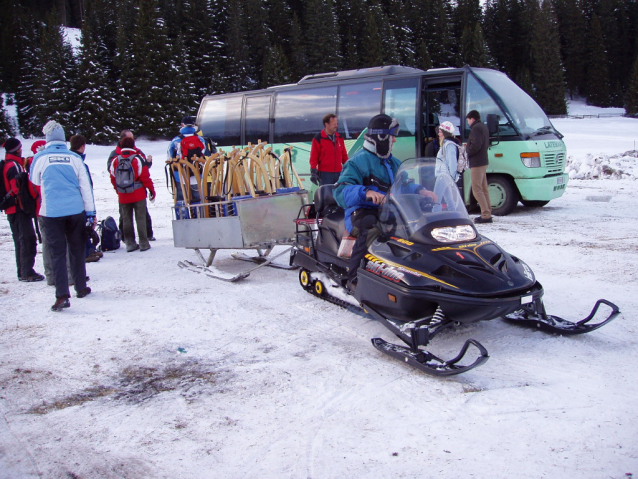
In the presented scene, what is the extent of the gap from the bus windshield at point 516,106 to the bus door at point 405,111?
4.28 feet

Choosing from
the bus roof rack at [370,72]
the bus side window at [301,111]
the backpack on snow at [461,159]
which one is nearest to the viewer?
the backpack on snow at [461,159]

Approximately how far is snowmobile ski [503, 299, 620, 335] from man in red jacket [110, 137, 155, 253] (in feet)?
18.9

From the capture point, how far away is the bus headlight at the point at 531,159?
31.6ft

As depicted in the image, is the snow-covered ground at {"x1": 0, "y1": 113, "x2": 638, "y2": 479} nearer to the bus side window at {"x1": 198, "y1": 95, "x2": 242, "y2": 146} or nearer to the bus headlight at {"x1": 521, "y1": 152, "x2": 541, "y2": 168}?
the bus headlight at {"x1": 521, "y1": 152, "x2": 541, "y2": 168}

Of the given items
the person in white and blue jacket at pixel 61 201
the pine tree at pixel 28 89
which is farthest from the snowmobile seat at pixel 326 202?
the pine tree at pixel 28 89

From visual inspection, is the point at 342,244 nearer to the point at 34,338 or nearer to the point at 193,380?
the point at 193,380

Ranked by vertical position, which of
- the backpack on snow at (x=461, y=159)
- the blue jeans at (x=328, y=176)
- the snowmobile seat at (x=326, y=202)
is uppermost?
the backpack on snow at (x=461, y=159)

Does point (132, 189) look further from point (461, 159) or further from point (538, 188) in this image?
point (538, 188)

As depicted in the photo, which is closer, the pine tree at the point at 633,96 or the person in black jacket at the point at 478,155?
the person in black jacket at the point at 478,155

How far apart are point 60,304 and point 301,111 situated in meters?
8.46

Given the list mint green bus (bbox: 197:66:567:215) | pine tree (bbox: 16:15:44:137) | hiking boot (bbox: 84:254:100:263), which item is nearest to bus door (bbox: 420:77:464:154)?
mint green bus (bbox: 197:66:567:215)

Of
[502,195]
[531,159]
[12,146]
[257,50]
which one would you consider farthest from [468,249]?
[257,50]

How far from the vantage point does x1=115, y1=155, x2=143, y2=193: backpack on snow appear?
25.8ft

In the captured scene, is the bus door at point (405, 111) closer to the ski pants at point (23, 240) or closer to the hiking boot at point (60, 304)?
the ski pants at point (23, 240)
